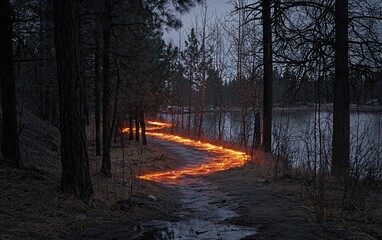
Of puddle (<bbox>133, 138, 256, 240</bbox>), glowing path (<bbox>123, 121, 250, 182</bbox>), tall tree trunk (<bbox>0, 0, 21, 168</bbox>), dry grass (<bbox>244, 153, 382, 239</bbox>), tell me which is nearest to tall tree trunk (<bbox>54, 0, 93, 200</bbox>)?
puddle (<bbox>133, 138, 256, 240</bbox>)

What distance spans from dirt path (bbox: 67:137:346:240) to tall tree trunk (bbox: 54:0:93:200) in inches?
51.2

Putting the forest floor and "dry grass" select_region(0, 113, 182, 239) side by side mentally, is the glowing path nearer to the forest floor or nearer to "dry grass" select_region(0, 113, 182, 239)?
the forest floor

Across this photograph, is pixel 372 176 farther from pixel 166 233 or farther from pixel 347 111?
pixel 166 233

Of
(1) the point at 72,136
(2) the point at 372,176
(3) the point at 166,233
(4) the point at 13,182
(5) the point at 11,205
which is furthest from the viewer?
(2) the point at 372,176

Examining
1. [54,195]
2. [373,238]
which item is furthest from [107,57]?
[373,238]

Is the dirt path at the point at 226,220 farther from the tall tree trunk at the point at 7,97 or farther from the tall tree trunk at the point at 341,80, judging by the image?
the tall tree trunk at the point at 7,97

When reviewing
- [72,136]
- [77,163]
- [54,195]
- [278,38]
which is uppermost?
[278,38]

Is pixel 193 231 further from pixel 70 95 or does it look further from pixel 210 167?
pixel 210 167

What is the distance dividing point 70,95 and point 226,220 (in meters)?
3.18

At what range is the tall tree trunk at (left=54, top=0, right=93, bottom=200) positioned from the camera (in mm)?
5621

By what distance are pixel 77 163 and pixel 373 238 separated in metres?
4.44

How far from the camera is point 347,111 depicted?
9438 mm

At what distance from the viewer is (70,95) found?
224 inches

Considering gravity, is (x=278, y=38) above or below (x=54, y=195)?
above
